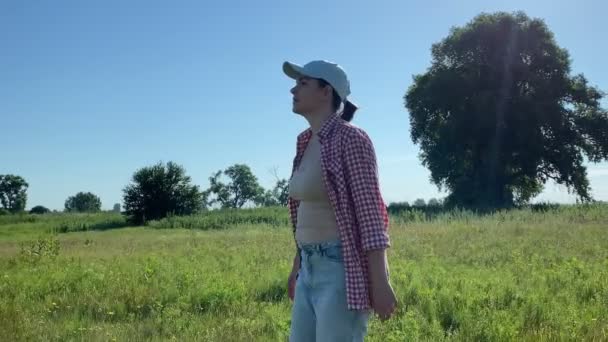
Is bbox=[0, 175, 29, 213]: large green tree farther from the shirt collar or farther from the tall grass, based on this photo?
the shirt collar

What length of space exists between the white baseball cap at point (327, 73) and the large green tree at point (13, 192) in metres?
117

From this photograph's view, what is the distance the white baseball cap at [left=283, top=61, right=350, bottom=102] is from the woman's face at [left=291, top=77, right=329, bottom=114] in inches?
1.8

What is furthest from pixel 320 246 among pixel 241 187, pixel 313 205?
pixel 241 187

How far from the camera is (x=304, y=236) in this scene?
2840mm

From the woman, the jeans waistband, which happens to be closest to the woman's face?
the woman

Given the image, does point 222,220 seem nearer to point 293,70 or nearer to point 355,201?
point 293,70

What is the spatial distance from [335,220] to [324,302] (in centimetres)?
40

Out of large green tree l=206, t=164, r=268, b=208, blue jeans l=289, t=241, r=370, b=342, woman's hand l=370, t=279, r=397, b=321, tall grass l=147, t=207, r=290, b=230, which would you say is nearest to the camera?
woman's hand l=370, t=279, r=397, b=321

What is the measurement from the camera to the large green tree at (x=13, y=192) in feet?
350

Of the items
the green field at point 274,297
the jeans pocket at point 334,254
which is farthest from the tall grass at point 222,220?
the jeans pocket at point 334,254

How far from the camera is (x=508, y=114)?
35.2 metres

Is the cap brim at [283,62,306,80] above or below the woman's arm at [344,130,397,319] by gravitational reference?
above

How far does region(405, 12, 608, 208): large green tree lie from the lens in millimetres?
35094

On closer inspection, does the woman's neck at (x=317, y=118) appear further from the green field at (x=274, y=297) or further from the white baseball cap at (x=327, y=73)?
the green field at (x=274, y=297)
